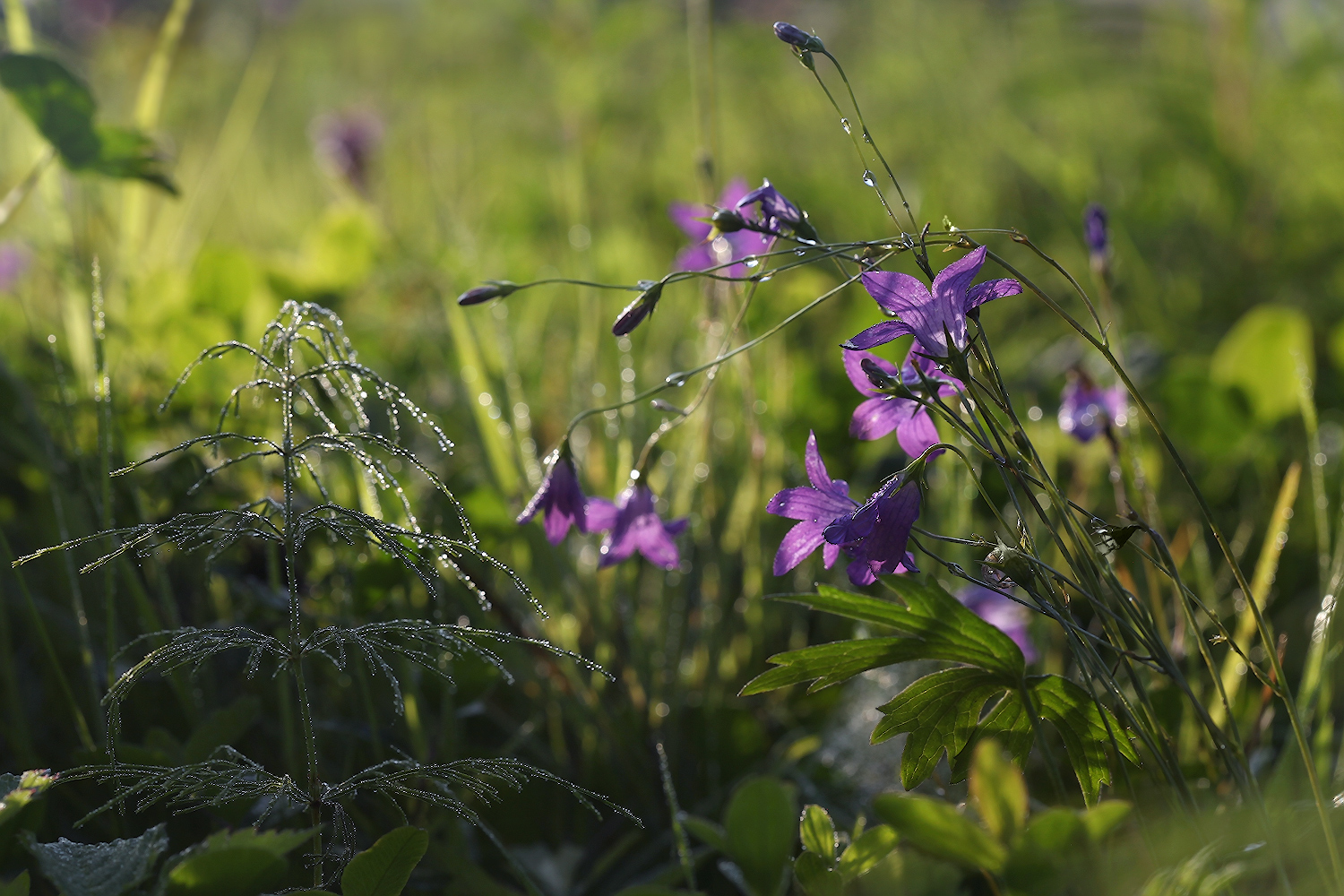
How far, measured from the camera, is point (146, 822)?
102 cm

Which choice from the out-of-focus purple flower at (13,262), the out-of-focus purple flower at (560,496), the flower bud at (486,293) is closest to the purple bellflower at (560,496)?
the out-of-focus purple flower at (560,496)

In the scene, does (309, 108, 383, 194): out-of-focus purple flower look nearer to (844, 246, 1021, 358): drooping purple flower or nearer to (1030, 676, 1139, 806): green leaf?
(844, 246, 1021, 358): drooping purple flower

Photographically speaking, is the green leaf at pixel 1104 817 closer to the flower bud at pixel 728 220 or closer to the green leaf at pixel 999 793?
the green leaf at pixel 999 793

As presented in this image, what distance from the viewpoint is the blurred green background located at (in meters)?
1.23

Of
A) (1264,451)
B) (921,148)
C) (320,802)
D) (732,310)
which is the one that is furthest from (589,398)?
(921,148)

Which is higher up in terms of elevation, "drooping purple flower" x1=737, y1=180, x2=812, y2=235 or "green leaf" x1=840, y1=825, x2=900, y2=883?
"drooping purple flower" x1=737, y1=180, x2=812, y2=235

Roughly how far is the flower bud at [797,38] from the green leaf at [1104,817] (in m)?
0.63

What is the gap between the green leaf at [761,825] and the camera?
0.76m

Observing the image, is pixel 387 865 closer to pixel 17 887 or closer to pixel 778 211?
pixel 17 887

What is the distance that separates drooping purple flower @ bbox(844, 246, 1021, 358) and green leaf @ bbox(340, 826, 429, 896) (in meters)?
0.48

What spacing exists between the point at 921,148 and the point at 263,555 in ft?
10.2

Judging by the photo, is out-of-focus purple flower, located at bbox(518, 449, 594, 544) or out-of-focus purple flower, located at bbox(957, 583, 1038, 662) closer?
out-of-focus purple flower, located at bbox(518, 449, 594, 544)

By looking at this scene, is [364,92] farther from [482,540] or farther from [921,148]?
[482,540]

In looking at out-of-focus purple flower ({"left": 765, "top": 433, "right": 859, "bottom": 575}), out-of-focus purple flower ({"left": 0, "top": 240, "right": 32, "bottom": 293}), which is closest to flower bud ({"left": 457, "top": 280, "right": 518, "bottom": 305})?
out-of-focus purple flower ({"left": 765, "top": 433, "right": 859, "bottom": 575})
